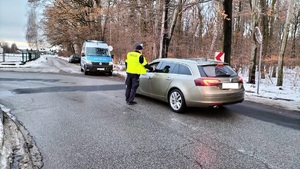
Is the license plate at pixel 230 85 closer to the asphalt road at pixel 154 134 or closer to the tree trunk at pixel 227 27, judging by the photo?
the asphalt road at pixel 154 134

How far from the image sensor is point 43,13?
34125 millimetres

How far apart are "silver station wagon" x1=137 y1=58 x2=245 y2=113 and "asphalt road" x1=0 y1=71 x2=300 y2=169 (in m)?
0.42

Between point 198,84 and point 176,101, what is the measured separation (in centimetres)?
97

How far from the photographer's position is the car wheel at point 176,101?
6.75 m

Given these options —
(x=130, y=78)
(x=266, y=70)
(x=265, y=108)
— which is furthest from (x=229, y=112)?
(x=266, y=70)

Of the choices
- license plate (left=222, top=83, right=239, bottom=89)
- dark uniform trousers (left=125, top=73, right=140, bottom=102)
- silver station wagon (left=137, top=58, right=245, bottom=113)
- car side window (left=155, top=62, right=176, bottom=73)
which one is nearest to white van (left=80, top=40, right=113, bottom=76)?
dark uniform trousers (left=125, top=73, right=140, bottom=102)

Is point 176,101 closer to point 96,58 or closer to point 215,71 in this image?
point 215,71

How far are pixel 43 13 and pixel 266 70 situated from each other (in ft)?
97.3

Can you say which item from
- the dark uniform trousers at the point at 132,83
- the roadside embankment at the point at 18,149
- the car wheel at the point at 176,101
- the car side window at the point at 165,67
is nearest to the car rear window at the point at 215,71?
the car wheel at the point at 176,101

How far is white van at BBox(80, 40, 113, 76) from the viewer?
17.6 metres

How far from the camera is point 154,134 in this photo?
5.04m

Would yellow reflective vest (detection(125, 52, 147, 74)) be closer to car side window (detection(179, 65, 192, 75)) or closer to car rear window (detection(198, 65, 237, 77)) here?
car side window (detection(179, 65, 192, 75))

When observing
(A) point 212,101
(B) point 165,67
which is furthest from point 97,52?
(A) point 212,101

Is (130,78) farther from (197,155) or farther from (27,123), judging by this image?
(197,155)
